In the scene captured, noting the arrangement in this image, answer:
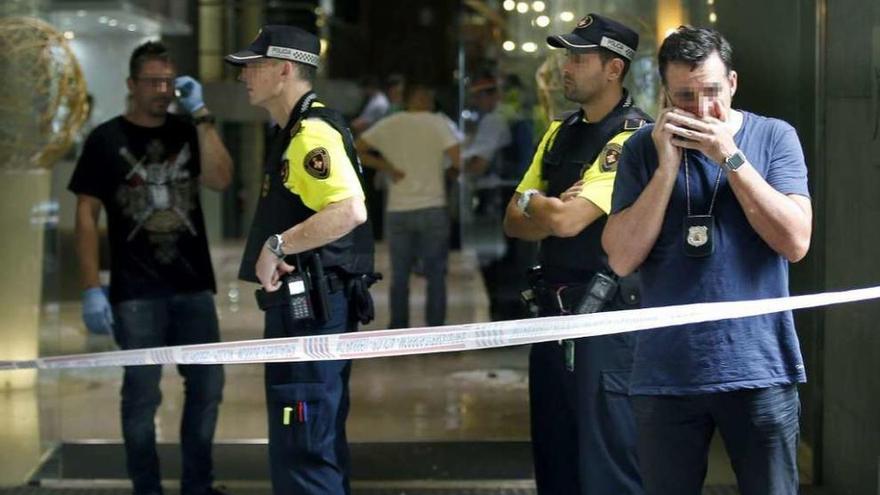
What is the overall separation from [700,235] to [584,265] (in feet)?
3.55

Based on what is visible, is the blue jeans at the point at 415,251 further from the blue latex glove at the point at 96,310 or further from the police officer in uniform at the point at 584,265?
the police officer in uniform at the point at 584,265

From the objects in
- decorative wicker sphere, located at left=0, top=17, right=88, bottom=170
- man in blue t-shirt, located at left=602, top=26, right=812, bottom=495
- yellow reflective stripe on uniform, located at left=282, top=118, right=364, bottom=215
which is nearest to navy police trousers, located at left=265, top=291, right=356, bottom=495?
yellow reflective stripe on uniform, located at left=282, top=118, right=364, bottom=215

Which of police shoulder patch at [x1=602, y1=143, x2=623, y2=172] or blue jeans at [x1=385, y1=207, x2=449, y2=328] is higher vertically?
police shoulder patch at [x1=602, y1=143, x2=623, y2=172]

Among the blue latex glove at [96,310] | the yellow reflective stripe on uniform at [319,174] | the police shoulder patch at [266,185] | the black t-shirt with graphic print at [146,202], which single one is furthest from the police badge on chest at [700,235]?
the blue latex glove at [96,310]

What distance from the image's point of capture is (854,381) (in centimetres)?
516

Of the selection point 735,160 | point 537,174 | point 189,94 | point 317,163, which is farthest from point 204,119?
point 735,160

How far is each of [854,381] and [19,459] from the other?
343cm

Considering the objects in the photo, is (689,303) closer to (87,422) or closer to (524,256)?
(87,422)

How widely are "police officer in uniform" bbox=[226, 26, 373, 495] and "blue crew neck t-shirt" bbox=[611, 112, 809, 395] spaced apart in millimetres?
1220

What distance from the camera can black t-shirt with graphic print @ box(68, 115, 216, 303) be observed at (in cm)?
557

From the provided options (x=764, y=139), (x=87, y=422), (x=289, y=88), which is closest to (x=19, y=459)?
(x=87, y=422)

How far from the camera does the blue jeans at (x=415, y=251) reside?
8.73 meters

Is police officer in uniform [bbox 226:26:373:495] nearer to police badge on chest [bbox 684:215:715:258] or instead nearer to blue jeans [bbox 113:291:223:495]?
blue jeans [bbox 113:291:223:495]

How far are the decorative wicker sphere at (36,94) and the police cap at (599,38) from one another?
8.95ft
